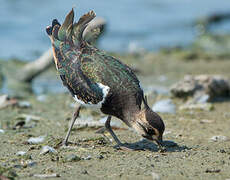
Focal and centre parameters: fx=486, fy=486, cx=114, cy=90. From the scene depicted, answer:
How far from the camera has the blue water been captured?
59.9 feet

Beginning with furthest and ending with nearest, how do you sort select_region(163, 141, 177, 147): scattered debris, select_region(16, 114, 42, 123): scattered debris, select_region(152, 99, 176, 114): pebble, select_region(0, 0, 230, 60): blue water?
select_region(0, 0, 230, 60): blue water
select_region(152, 99, 176, 114): pebble
select_region(16, 114, 42, 123): scattered debris
select_region(163, 141, 177, 147): scattered debris

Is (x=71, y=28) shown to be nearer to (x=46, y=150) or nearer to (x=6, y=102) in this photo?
(x=46, y=150)

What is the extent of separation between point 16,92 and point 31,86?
911mm

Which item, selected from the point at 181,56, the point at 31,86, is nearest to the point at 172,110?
the point at 31,86

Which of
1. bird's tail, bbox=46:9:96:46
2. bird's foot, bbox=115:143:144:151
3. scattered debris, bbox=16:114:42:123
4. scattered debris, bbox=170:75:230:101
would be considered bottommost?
bird's foot, bbox=115:143:144:151

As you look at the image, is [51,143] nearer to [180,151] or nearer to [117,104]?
[117,104]

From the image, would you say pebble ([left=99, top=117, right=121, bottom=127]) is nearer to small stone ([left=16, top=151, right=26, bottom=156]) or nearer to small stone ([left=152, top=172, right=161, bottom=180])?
small stone ([left=16, top=151, right=26, bottom=156])

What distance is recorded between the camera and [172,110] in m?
9.82

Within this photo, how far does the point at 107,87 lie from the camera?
6848 millimetres

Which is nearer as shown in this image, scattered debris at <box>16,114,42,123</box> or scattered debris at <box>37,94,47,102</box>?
scattered debris at <box>16,114,42,123</box>

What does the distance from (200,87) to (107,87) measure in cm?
442

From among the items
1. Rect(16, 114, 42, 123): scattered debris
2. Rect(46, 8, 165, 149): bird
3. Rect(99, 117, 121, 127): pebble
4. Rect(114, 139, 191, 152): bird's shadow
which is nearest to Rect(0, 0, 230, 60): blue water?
Rect(16, 114, 42, 123): scattered debris

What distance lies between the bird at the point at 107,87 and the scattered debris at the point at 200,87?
144 inches

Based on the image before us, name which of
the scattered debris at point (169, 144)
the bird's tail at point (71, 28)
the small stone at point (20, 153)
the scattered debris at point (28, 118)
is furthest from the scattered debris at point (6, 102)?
the scattered debris at point (169, 144)
